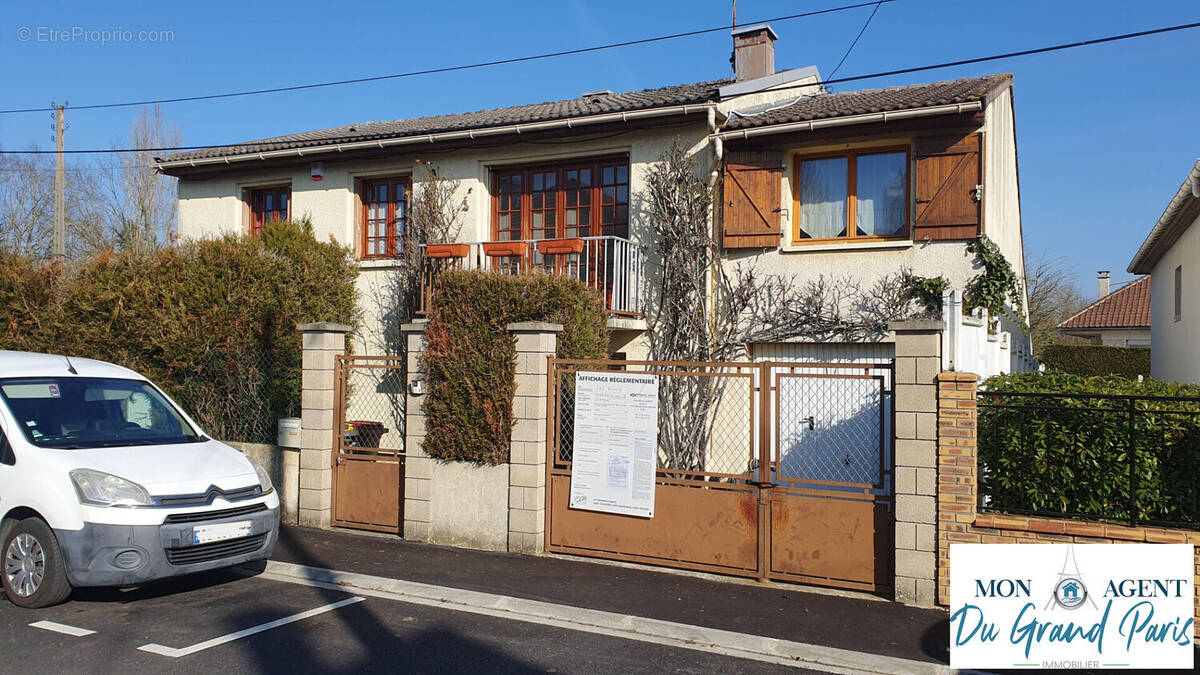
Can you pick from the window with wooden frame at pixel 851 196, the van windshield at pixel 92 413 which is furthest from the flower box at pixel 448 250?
the van windshield at pixel 92 413

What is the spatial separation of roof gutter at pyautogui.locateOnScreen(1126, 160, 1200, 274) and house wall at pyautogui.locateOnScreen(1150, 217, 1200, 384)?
0.26 metres

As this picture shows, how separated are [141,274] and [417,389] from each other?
524cm

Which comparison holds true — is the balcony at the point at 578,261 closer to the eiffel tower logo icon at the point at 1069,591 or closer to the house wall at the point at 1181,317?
the eiffel tower logo icon at the point at 1069,591

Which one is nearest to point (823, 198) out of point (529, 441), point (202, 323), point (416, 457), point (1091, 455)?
point (529, 441)

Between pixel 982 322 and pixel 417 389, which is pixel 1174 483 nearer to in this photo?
pixel 982 322

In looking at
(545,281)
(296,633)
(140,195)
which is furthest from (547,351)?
(140,195)

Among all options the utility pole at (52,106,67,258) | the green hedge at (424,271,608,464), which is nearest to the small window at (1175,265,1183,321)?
the green hedge at (424,271,608,464)

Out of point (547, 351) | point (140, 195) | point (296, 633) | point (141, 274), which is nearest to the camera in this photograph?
point (296, 633)

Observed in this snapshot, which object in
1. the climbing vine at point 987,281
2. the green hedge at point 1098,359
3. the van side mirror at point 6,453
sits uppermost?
the climbing vine at point 987,281

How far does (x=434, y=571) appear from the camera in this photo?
797 cm

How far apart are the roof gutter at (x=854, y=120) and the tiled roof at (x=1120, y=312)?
1107 inches

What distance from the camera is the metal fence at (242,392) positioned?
11031 mm

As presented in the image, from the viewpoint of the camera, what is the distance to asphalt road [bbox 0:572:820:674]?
5414mm

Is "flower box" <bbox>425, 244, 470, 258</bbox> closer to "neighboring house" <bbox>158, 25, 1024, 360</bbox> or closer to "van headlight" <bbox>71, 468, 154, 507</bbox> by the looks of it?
"neighboring house" <bbox>158, 25, 1024, 360</bbox>
